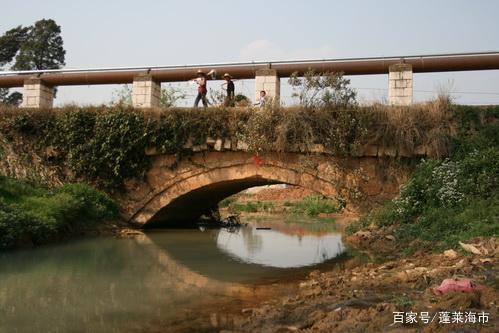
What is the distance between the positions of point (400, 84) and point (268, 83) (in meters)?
2.98

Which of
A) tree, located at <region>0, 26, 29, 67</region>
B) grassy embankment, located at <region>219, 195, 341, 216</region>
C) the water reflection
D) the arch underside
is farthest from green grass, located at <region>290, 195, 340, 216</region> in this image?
tree, located at <region>0, 26, 29, 67</region>

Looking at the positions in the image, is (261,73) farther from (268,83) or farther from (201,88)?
(201,88)

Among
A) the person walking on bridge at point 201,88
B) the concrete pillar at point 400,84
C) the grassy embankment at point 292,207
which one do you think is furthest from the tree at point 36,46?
the concrete pillar at point 400,84

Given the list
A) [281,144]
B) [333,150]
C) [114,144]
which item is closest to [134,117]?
[114,144]

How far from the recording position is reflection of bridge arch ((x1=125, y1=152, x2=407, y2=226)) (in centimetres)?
1141

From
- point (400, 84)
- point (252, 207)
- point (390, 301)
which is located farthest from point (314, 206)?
point (390, 301)

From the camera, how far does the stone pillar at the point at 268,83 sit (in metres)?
12.2

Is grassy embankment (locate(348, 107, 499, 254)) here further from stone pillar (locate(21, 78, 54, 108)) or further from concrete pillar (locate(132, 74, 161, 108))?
stone pillar (locate(21, 78, 54, 108))

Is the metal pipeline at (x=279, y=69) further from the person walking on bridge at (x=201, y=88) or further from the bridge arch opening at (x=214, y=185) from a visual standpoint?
the bridge arch opening at (x=214, y=185)

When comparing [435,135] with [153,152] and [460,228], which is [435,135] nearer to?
[460,228]

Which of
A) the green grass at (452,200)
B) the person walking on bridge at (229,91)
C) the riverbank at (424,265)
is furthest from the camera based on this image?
the person walking on bridge at (229,91)

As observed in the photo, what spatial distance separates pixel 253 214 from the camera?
1020 inches

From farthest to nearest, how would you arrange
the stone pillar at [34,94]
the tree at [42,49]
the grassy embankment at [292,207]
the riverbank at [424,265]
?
the tree at [42,49] → the grassy embankment at [292,207] → the stone pillar at [34,94] → the riverbank at [424,265]

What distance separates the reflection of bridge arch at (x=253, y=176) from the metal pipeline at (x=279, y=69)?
7.00 ft
